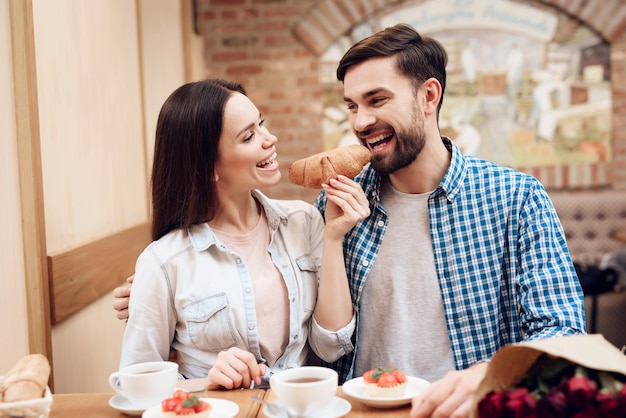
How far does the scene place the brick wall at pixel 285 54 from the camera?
5.46 m

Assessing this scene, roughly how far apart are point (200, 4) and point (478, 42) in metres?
2.31

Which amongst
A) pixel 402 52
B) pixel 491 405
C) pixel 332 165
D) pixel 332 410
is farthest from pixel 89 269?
pixel 491 405

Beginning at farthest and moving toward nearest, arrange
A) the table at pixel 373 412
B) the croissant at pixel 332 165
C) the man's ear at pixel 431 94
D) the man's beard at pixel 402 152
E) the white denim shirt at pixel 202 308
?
the man's ear at pixel 431 94, the man's beard at pixel 402 152, the croissant at pixel 332 165, the white denim shirt at pixel 202 308, the table at pixel 373 412

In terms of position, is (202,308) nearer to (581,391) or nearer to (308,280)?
(308,280)

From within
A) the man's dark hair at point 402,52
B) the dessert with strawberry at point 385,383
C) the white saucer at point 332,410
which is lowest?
the white saucer at point 332,410

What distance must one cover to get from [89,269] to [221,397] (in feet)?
4.09

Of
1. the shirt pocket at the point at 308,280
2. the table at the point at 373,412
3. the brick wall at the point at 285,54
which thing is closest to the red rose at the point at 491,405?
the table at the point at 373,412

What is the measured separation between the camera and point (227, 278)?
1768 millimetres

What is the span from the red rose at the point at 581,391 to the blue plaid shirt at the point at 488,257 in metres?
0.76

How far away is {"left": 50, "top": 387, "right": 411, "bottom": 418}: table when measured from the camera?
4.27ft

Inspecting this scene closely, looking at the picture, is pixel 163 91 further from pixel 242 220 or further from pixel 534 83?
pixel 534 83

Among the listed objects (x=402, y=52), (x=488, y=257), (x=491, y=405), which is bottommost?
(x=491, y=405)

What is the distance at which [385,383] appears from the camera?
1311 millimetres

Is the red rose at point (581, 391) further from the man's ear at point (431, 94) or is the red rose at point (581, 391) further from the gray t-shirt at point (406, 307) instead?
the man's ear at point (431, 94)
